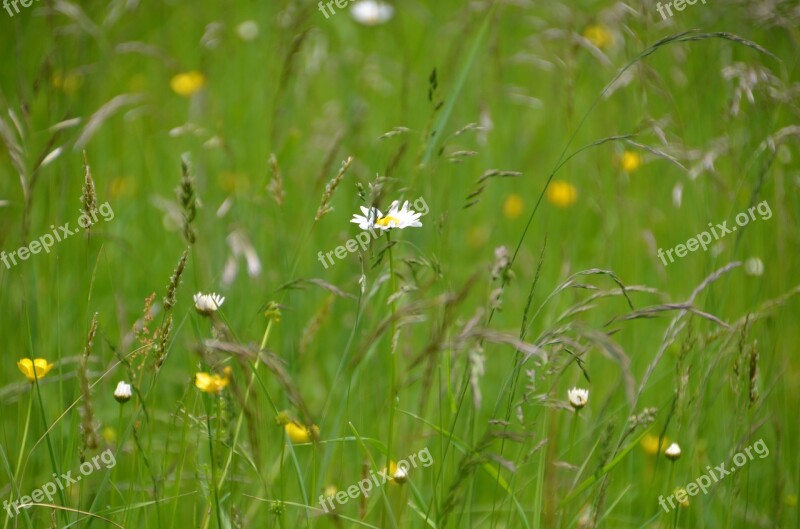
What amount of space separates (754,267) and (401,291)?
1431mm

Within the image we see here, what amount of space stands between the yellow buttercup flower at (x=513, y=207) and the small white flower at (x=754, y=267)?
107 centimetres

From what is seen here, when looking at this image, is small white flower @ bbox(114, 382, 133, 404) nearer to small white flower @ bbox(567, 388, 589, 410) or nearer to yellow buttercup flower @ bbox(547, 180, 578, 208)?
small white flower @ bbox(567, 388, 589, 410)

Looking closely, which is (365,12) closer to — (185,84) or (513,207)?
(185,84)

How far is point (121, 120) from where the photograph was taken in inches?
145

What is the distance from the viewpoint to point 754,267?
220cm

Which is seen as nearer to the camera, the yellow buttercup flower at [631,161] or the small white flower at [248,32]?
the yellow buttercup flower at [631,161]

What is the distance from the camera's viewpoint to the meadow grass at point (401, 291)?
129 cm

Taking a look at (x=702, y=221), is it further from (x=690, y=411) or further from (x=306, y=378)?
(x=306, y=378)

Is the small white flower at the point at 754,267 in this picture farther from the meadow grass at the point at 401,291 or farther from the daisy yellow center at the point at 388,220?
the daisy yellow center at the point at 388,220

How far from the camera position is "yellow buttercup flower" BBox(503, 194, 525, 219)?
125 inches

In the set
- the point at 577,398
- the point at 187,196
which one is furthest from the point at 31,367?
the point at 577,398

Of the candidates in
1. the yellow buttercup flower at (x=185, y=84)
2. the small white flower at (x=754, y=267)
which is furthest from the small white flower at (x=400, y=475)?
the yellow buttercup flower at (x=185, y=84)

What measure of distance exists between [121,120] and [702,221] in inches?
106

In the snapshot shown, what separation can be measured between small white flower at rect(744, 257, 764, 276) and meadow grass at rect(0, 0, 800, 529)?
0.01 meters
